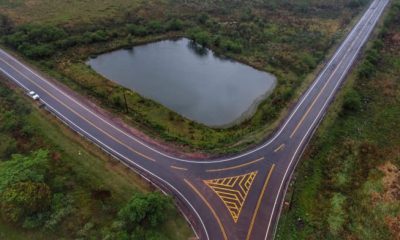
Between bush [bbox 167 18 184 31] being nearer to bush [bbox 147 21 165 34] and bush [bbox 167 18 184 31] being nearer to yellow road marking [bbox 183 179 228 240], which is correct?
bush [bbox 147 21 165 34]

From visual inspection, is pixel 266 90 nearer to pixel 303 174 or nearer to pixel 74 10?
pixel 303 174

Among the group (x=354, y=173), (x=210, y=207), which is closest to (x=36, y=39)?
(x=210, y=207)

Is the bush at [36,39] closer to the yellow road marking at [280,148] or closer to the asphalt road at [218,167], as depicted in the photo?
the asphalt road at [218,167]

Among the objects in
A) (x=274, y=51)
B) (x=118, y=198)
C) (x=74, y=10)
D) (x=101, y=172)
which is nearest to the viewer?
(x=118, y=198)

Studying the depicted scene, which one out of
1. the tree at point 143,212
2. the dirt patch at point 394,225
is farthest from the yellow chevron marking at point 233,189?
the dirt patch at point 394,225

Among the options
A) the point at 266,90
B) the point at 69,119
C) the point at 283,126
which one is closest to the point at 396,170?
the point at 283,126

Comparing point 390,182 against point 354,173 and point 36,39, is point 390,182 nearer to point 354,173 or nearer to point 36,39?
point 354,173

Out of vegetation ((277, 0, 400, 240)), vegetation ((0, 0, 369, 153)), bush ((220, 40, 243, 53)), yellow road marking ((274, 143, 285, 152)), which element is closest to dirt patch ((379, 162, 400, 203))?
vegetation ((277, 0, 400, 240))
